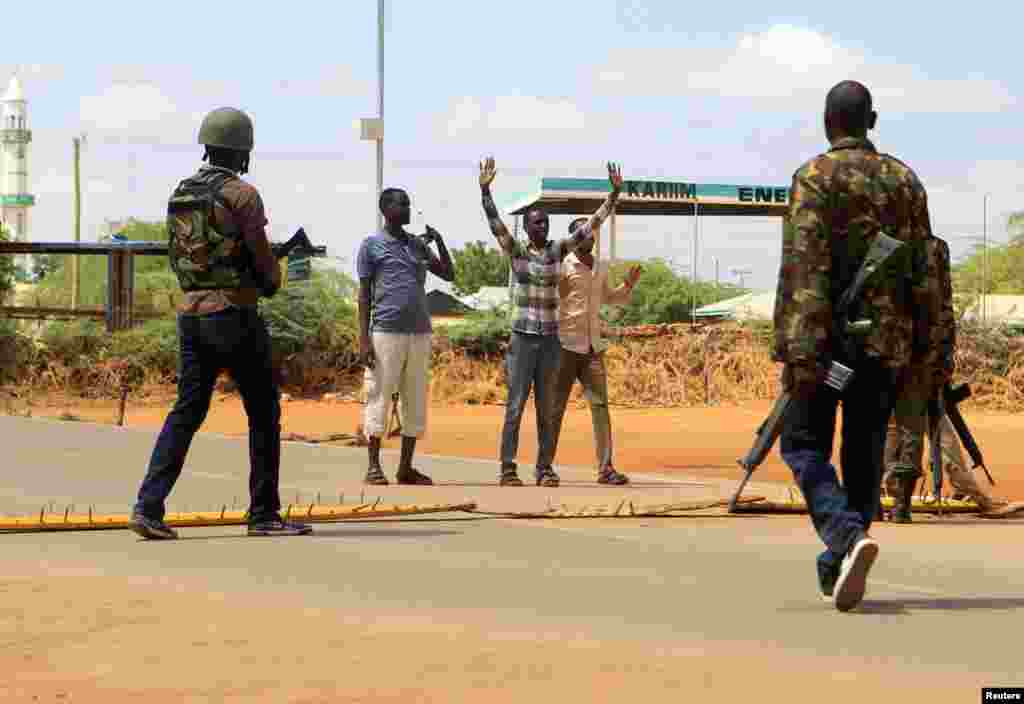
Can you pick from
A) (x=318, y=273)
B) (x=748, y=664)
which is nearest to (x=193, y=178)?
(x=748, y=664)

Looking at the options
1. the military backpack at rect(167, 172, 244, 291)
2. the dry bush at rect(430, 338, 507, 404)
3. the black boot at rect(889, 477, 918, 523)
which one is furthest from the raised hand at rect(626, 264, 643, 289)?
the dry bush at rect(430, 338, 507, 404)

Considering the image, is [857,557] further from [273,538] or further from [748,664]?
[273,538]

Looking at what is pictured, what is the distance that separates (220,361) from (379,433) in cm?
419

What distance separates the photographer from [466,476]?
14.9 m

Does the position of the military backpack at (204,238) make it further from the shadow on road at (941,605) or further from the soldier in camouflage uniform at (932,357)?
the shadow on road at (941,605)

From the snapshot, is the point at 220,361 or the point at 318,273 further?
the point at 318,273

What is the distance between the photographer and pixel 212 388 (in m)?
9.48

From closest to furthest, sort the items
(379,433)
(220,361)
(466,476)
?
(220,361), (379,433), (466,476)

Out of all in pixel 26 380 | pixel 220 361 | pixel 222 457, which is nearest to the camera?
pixel 220 361

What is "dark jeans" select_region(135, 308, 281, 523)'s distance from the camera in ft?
30.9

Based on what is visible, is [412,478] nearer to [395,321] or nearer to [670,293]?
[395,321]

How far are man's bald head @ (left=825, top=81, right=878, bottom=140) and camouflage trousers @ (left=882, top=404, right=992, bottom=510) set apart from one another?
262 cm

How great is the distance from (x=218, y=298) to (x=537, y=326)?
474cm

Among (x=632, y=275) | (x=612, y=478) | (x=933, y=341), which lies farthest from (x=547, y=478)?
(x=933, y=341)
